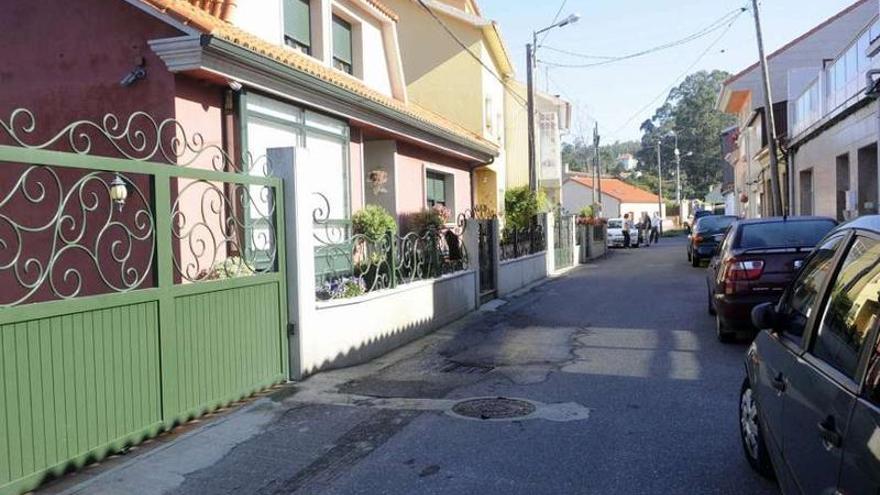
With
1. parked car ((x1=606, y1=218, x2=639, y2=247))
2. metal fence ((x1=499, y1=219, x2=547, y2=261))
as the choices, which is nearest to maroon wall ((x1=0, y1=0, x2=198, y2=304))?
metal fence ((x1=499, y1=219, x2=547, y2=261))

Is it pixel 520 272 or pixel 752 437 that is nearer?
pixel 752 437

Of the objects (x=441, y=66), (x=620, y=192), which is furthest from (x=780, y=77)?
(x=620, y=192)

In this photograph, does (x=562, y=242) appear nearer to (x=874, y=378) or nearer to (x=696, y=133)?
(x=874, y=378)

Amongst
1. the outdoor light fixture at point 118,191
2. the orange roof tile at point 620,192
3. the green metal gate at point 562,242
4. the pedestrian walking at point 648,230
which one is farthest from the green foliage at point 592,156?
the outdoor light fixture at point 118,191

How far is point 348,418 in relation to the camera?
599 centimetres

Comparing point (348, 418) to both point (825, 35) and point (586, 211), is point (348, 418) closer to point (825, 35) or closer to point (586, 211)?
point (825, 35)

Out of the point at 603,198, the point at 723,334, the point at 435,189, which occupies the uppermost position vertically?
the point at 603,198

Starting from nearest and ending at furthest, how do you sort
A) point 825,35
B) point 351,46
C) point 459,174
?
point 351,46 → point 459,174 → point 825,35

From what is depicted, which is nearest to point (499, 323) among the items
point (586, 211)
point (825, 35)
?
point (825, 35)

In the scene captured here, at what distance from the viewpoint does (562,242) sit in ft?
78.3

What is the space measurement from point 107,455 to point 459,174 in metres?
13.8

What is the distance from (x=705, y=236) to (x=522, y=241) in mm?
7045

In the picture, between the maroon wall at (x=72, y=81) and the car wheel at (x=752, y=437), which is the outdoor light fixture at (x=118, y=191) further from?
the car wheel at (x=752, y=437)

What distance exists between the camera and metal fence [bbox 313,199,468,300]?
860cm
